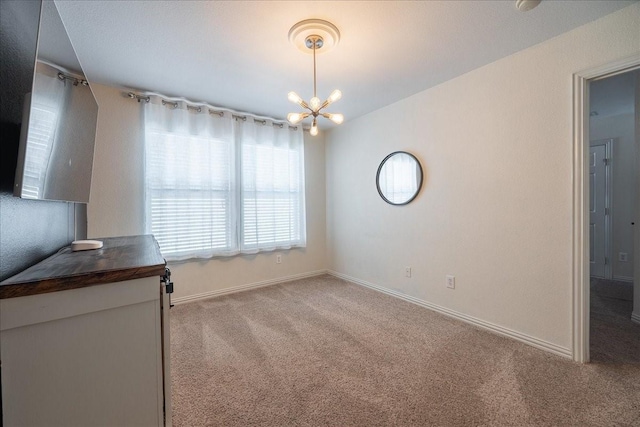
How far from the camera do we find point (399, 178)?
3133 millimetres

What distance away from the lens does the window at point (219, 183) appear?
2.88 metres

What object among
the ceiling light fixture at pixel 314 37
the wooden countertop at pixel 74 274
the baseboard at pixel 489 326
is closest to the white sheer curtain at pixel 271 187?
the baseboard at pixel 489 326

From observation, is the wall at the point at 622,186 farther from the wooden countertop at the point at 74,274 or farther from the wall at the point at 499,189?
the wooden countertop at the point at 74,274

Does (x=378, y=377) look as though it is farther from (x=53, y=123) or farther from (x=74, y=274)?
(x=53, y=123)

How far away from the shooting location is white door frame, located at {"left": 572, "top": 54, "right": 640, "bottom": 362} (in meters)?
1.82

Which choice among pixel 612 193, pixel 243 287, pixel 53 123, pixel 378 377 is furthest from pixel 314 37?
pixel 612 193

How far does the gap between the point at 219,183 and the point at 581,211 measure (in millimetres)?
3432

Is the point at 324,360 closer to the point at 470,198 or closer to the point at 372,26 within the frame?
the point at 470,198

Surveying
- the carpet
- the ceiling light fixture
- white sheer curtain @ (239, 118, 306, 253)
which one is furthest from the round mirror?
the carpet

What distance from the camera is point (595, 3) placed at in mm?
1610

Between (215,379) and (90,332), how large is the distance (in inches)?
43.0

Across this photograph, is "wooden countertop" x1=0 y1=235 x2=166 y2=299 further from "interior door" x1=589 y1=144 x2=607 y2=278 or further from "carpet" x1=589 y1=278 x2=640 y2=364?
"interior door" x1=589 y1=144 x2=607 y2=278

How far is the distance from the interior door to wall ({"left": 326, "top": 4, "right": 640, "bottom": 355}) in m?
3.02

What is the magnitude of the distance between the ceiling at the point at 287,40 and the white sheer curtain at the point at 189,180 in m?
0.37
